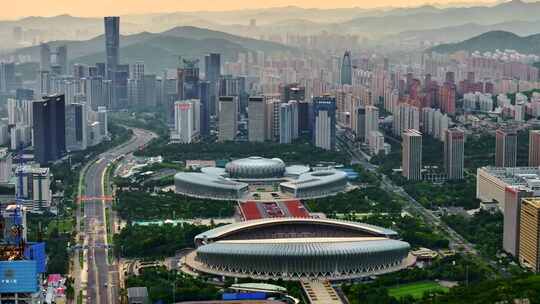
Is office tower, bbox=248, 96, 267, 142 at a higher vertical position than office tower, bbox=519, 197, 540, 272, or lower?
higher

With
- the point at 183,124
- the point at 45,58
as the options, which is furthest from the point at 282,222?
the point at 45,58

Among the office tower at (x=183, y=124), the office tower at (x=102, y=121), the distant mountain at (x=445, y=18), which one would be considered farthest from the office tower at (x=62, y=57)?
the distant mountain at (x=445, y=18)

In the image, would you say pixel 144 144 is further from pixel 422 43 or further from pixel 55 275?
pixel 422 43

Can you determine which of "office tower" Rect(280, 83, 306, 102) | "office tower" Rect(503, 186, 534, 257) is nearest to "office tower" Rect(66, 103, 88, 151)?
"office tower" Rect(280, 83, 306, 102)

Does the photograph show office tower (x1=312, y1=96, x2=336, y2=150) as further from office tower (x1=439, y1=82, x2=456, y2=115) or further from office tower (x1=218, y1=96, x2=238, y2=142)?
office tower (x1=439, y1=82, x2=456, y2=115)

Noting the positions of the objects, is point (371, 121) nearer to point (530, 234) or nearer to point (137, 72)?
point (137, 72)

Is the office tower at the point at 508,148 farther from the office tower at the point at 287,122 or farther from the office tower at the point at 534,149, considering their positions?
the office tower at the point at 287,122
